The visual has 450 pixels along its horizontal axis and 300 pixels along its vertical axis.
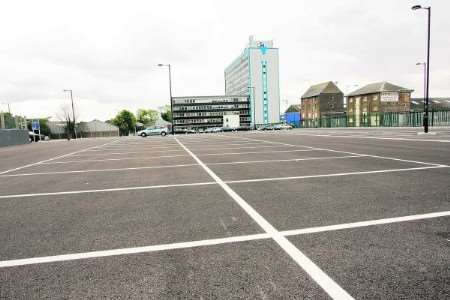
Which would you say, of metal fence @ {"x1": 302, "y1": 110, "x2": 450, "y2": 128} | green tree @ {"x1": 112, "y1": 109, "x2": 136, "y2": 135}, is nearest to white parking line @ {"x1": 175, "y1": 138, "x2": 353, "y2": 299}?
metal fence @ {"x1": 302, "y1": 110, "x2": 450, "y2": 128}

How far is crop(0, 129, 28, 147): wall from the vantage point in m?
37.1

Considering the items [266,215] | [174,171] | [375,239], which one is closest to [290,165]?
[174,171]

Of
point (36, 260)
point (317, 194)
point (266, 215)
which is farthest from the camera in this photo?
point (317, 194)

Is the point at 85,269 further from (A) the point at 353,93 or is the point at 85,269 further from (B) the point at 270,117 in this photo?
(B) the point at 270,117

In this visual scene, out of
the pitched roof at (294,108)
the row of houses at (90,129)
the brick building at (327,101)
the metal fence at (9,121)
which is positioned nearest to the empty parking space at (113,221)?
the metal fence at (9,121)

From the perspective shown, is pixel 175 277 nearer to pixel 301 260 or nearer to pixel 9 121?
pixel 301 260

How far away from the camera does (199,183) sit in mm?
6957

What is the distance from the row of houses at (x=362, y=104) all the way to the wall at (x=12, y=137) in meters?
54.6

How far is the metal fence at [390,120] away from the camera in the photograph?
137 ft

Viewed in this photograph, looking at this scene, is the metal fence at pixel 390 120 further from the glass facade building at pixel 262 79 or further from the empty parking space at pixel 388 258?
the glass facade building at pixel 262 79

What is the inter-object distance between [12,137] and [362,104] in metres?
72.5

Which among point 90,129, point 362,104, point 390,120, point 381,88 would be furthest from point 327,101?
point 90,129

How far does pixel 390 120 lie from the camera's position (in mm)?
50969

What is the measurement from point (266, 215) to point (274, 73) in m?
139
